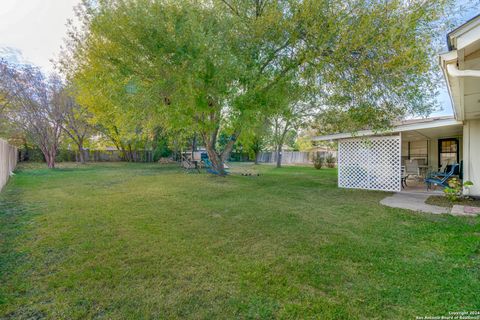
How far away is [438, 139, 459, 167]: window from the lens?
10794 mm

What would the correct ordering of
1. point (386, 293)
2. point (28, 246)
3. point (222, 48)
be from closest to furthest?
point (386, 293)
point (28, 246)
point (222, 48)

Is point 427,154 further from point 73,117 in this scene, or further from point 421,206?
point 73,117

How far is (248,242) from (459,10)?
7.35 metres

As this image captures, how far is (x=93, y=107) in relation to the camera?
15.2 m

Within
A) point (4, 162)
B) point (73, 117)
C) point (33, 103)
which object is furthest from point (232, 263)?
point (73, 117)

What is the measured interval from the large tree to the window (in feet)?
14.8

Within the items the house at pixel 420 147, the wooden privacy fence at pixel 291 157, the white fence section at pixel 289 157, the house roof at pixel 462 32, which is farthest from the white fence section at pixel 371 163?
the white fence section at pixel 289 157

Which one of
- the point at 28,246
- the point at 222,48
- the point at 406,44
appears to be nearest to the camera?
the point at 28,246

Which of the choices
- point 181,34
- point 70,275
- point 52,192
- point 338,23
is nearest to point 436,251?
point 70,275

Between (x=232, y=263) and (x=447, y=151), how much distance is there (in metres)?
12.6

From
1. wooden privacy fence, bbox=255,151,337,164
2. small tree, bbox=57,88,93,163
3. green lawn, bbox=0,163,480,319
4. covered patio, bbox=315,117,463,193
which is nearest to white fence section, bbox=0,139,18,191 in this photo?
green lawn, bbox=0,163,480,319

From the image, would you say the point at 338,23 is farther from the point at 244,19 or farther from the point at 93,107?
the point at 93,107

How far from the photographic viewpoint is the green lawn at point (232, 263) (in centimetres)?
213

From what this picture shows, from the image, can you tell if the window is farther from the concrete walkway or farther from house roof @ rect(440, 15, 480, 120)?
house roof @ rect(440, 15, 480, 120)
